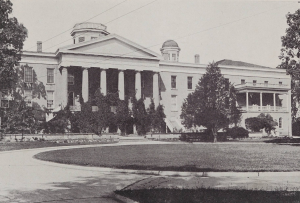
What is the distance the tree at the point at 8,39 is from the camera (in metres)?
37.1

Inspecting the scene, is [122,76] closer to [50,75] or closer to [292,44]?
[50,75]

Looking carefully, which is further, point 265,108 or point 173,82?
point 265,108

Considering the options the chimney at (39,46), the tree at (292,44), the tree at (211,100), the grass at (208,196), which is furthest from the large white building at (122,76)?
the grass at (208,196)

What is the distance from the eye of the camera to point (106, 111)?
47562 mm

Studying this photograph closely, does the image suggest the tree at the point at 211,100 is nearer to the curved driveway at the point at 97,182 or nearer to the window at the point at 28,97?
the window at the point at 28,97

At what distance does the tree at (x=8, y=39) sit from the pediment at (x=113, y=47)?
33.7 ft

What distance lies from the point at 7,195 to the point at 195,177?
5977 mm

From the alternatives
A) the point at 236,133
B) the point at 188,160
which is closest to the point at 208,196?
the point at 188,160

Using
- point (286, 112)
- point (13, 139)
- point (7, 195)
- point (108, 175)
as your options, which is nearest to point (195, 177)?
point (108, 175)

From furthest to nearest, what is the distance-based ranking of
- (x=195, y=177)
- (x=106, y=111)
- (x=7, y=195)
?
1. (x=106, y=111)
2. (x=195, y=177)
3. (x=7, y=195)

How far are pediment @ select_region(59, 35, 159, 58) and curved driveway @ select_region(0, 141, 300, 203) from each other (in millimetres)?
37825

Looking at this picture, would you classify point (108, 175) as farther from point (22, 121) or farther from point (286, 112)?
point (286, 112)

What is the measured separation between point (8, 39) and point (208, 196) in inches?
1384

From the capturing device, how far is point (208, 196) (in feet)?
28.0
